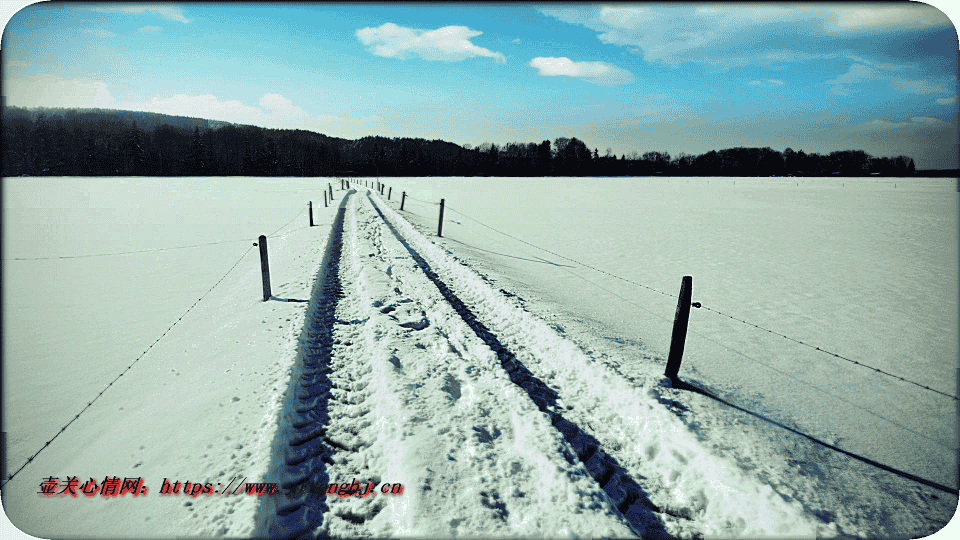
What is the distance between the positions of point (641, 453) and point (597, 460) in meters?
0.46

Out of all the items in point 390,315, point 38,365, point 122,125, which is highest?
point 122,125

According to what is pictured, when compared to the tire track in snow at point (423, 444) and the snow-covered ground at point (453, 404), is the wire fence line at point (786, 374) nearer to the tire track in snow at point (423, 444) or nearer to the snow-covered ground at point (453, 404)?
the snow-covered ground at point (453, 404)

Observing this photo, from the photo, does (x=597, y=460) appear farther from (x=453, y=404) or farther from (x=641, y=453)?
(x=453, y=404)

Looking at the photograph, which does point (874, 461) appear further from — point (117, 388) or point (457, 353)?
point (117, 388)

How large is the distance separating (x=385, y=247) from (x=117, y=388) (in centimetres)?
809

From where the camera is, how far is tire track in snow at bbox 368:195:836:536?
9.22ft

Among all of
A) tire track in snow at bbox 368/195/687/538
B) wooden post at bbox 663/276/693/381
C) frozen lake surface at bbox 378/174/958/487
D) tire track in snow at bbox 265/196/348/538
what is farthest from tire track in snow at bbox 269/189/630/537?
frozen lake surface at bbox 378/174/958/487

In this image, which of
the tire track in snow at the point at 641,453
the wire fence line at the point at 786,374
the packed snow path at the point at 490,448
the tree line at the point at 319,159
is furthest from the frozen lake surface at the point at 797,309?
the tree line at the point at 319,159

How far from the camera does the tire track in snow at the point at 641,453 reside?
9.22 ft

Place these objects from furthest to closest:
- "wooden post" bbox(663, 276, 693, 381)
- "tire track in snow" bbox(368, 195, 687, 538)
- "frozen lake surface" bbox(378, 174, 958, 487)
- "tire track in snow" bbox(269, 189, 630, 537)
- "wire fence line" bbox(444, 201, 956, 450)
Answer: "wooden post" bbox(663, 276, 693, 381)
"frozen lake surface" bbox(378, 174, 958, 487)
"wire fence line" bbox(444, 201, 956, 450)
"tire track in snow" bbox(368, 195, 687, 538)
"tire track in snow" bbox(269, 189, 630, 537)

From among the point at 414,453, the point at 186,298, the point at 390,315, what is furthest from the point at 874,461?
the point at 186,298

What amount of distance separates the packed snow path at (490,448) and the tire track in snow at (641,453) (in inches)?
0.5

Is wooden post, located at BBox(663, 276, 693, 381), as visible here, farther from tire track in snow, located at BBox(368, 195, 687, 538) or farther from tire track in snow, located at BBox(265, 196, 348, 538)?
tire track in snow, located at BBox(265, 196, 348, 538)

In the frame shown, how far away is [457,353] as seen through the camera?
204 inches
